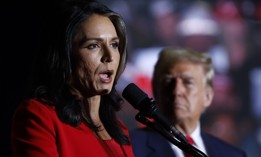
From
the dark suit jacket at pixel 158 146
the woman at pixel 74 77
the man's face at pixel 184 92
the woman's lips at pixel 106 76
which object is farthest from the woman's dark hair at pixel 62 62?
the man's face at pixel 184 92

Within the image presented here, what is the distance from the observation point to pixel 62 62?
190 cm

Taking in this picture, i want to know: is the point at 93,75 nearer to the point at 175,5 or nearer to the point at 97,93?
the point at 97,93

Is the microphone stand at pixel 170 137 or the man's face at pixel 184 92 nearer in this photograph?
the microphone stand at pixel 170 137

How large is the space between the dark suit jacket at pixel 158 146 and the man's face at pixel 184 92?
0.51 ft

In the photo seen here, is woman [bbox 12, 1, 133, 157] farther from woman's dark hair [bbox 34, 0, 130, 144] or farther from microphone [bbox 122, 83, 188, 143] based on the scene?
microphone [bbox 122, 83, 188, 143]

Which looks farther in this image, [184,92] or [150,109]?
[184,92]

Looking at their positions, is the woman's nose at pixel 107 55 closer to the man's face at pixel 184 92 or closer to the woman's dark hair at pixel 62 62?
the woman's dark hair at pixel 62 62

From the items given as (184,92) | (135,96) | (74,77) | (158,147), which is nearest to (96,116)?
(74,77)

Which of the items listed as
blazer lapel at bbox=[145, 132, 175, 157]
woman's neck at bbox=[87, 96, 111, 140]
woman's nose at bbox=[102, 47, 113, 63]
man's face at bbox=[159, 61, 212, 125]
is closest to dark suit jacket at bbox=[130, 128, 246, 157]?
blazer lapel at bbox=[145, 132, 175, 157]

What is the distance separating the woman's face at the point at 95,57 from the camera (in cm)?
189

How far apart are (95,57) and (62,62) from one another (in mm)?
111

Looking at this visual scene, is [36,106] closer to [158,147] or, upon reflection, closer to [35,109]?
[35,109]

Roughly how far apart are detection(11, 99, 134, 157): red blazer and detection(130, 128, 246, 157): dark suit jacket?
0.81 m

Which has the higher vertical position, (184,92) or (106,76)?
(106,76)
